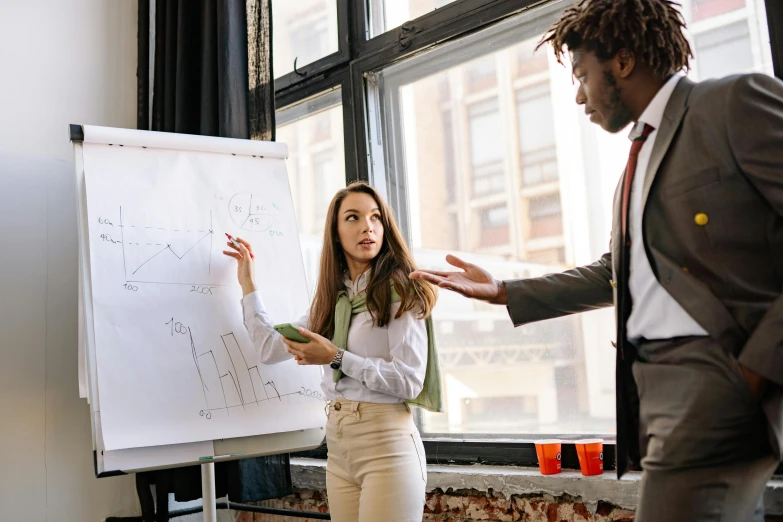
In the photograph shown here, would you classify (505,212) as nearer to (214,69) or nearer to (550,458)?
(550,458)

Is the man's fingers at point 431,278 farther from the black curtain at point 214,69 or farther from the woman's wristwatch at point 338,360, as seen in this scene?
the black curtain at point 214,69

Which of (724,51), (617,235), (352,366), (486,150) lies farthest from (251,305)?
(724,51)

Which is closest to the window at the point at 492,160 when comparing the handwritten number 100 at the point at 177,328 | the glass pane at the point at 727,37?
the glass pane at the point at 727,37

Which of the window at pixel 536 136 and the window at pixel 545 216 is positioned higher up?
the window at pixel 536 136

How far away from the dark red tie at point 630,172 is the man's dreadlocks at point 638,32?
0.31ft

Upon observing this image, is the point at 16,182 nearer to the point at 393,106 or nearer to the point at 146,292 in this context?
the point at 146,292

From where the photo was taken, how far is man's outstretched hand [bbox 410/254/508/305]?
128 centimetres

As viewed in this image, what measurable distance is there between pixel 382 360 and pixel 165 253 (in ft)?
2.45

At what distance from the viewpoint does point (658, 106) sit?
42.1 inches

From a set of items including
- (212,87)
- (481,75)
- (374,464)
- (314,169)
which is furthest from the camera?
(314,169)

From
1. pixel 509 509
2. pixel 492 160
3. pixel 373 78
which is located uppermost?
pixel 373 78

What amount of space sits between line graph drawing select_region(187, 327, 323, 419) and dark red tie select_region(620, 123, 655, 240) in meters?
1.23

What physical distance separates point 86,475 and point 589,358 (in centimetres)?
180

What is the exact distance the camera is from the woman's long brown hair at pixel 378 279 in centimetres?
175
